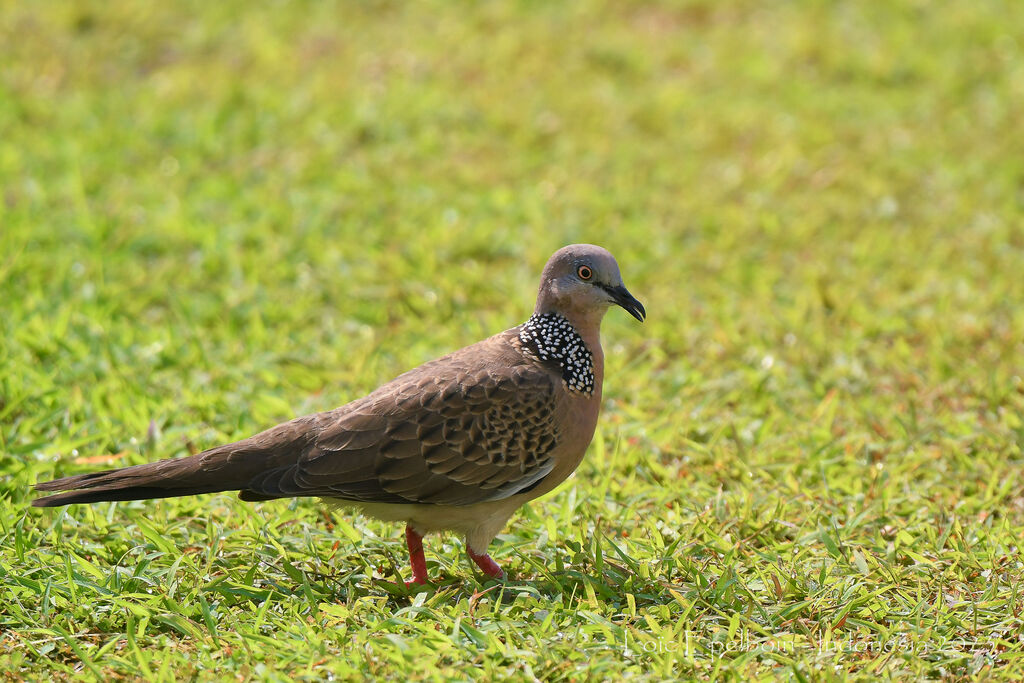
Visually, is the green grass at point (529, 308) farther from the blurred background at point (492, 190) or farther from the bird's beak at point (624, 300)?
the bird's beak at point (624, 300)

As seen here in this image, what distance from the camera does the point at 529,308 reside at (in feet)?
21.9

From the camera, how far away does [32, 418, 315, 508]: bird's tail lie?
3885 mm

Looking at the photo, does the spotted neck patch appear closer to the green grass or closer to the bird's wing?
the bird's wing

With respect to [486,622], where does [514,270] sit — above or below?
above

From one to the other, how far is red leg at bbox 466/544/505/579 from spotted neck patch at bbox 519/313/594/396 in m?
0.72

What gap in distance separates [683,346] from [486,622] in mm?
2983

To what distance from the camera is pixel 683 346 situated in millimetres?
6457

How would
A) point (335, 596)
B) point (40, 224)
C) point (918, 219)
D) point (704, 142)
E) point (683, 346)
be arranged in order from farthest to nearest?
point (704, 142)
point (918, 219)
point (40, 224)
point (683, 346)
point (335, 596)

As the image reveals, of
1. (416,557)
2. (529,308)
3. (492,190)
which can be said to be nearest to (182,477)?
(416,557)

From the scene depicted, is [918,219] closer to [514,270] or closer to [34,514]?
[514,270]

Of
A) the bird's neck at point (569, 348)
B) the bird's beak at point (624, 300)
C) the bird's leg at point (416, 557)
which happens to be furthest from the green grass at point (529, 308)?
the bird's beak at point (624, 300)

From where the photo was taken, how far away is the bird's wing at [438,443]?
4.06m

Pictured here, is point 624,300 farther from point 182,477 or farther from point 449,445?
point 182,477

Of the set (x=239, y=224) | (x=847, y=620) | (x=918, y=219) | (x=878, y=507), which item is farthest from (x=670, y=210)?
(x=847, y=620)
